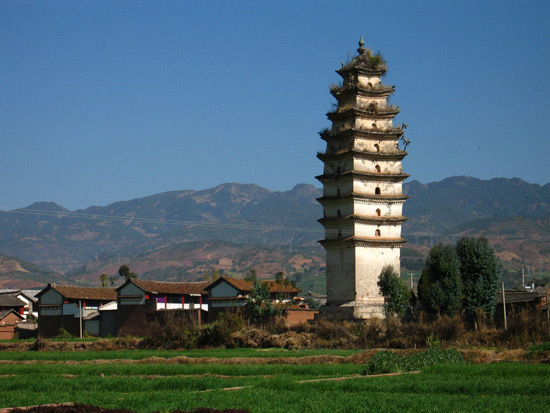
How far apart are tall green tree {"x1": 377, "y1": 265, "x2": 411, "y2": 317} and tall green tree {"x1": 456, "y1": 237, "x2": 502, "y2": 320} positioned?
180 inches

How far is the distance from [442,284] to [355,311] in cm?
712

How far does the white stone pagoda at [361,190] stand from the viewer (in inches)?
2339

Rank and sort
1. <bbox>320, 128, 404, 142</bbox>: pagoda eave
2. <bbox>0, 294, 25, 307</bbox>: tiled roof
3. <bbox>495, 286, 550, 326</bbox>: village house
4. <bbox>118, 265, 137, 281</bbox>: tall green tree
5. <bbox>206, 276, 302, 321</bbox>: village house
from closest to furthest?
1. <bbox>495, 286, 550, 326</bbox>: village house
2. <bbox>320, 128, 404, 142</bbox>: pagoda eave
3. <bbox>206, 276, 302, 321</bbox>: village house
4. <bbox>0, 294, 25, 307</bbox>: tiled roof
5. <bbox>118, 265, 137, 281</bbox>: tall green tree

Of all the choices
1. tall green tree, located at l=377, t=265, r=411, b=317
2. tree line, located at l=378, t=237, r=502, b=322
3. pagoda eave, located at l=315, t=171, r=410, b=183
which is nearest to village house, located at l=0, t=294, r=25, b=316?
pagoda eave, located at l=315, t=171, r=410, b=183

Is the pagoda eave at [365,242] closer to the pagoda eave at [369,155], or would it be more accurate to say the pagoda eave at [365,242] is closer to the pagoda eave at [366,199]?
the pagoda eave at [366,199]

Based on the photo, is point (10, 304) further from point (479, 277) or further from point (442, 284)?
point (479, 277)

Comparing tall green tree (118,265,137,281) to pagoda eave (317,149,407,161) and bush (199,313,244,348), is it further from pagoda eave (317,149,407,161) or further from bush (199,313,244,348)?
pagoda eave (317,149,407,161)

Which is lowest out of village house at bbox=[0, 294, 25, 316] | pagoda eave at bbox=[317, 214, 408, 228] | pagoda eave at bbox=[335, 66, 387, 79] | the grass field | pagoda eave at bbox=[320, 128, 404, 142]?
the grass field

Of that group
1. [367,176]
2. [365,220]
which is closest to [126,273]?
[365,220]

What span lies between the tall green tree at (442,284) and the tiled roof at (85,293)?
35584mm

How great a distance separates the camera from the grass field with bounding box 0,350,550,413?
24031mm

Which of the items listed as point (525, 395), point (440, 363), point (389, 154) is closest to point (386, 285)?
point (389, 154)

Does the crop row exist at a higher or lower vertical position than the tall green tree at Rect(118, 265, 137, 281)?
lower

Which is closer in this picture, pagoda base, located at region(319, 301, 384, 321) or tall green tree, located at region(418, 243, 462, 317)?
tall green tree, located at region(418, 243, 462, 317)
